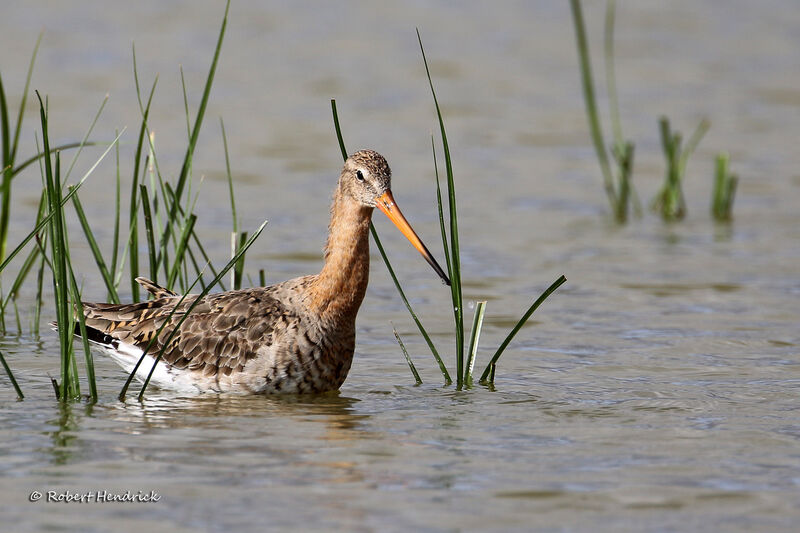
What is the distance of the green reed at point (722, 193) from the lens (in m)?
12.3

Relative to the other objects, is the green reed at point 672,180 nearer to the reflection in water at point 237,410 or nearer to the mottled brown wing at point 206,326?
the mottled brown wing at point 206,326

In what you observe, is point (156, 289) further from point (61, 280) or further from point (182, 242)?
point (61, 280)

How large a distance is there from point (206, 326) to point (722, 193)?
6.46m

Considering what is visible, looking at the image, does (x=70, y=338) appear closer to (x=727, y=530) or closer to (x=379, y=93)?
(x=727, y=530)

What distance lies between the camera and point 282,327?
24.2 feet

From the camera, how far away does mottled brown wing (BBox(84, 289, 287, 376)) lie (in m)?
7.39

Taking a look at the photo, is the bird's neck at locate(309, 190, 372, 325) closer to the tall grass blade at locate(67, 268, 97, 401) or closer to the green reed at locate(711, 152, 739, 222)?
the tall grass blade at locate(67, 268, 97, 401)

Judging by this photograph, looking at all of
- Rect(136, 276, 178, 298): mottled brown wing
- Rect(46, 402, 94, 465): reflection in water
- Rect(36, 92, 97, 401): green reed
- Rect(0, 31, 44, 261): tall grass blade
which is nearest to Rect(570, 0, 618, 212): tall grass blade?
Rect(136, 276, 178, 298): mottled brown wing

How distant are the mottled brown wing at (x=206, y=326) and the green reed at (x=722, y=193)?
19.5 feet

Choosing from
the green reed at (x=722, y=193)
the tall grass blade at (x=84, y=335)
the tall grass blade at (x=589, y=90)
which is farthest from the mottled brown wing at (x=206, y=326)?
the green reed at (x=722, y=193)

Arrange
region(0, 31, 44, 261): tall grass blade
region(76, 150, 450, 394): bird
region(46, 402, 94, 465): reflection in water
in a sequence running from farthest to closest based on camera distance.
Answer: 1. region(0, 31, 44, 261): tall grass blade
2. region(76, 150, 450, 394): bird
3. region(46, 402, 94, 465): reflection in water

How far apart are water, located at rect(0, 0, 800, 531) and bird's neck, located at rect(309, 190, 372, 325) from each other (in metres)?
0.50

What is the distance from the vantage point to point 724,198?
12578mm

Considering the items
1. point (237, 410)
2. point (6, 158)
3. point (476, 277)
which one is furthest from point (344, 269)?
point (476, 277)
